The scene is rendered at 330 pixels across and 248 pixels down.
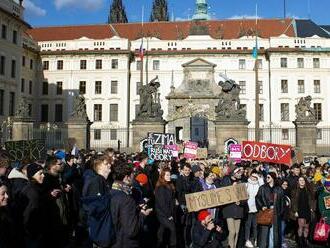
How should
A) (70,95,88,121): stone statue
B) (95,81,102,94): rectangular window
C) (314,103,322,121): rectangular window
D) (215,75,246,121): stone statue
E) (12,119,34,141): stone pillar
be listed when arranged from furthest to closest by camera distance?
(95,81,102,94): rectangular window → (314,103,322,121): rectangular window → (12,119,34,141): stone pillar → (215,75,246,121): stone statue → (70,95,88,121): stone statue

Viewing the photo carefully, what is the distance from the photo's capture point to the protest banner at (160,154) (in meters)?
15.3

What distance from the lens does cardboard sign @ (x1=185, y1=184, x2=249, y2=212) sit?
297 inches

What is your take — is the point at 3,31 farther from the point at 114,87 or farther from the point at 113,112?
the point at 113,112

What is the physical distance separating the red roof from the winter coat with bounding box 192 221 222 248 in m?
51.8

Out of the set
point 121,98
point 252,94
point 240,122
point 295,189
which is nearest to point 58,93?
point 121,98

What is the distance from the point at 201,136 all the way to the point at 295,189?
37855mm

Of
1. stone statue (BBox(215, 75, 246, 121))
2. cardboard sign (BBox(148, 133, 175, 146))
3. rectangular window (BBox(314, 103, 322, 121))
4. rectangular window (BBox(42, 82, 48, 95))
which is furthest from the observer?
rectangular window (BBox(42, 82, 48, 95))

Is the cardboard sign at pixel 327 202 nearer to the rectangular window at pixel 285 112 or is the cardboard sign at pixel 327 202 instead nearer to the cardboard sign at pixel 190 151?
the cardboard sign at pixel 190 151

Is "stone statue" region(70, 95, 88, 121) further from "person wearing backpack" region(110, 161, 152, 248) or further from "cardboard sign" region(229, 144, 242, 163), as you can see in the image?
"person wearing backpack" region(110, 161, 152, 248)

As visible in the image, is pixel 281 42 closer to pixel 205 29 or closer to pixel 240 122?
pixel 205 29

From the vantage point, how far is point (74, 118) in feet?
86.4

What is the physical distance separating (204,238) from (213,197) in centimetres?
146

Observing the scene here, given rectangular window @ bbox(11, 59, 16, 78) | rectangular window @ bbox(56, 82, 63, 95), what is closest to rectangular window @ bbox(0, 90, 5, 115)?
rectangular window @ bbox(11, 59, 16, 78)

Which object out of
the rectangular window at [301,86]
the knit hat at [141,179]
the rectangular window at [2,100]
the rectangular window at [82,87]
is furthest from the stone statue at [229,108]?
the rectangular window at [82,87]
